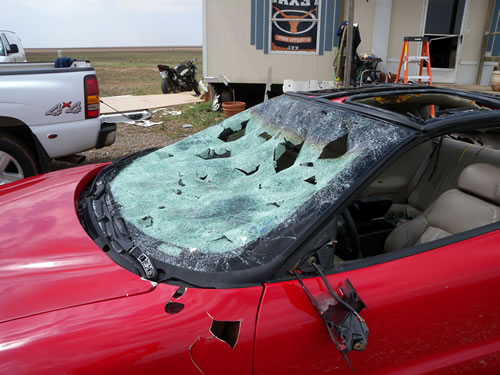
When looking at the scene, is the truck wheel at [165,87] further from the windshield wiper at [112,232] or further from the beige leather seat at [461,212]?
the beige leather seat at [461,212]

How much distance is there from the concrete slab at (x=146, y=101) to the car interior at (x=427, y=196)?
8642mm

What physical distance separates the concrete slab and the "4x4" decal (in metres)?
5.96

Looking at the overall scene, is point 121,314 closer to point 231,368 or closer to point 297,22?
point 231,368

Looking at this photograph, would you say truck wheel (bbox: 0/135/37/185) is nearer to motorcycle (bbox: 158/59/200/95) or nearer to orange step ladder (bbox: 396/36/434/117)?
orange step ladder (bbox: 396/36/434/117)

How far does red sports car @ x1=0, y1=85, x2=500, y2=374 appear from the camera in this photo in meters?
1.19

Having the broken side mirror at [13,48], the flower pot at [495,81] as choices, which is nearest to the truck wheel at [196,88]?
the broken side mirror at [13,48]

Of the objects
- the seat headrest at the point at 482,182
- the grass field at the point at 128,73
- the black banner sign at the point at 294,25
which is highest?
the black banner sign at the point at 294,25

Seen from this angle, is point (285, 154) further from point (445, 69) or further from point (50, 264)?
point (445, 69)

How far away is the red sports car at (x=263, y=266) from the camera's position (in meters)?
1.19

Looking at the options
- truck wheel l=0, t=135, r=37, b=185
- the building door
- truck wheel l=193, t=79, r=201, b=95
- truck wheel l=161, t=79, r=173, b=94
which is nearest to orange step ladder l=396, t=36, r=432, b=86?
the building door

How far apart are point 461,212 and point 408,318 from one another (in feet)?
2.80

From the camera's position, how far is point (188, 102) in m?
11.5

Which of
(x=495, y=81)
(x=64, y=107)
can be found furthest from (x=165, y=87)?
(x=64, y=107)

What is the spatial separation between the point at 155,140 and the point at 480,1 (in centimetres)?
738
